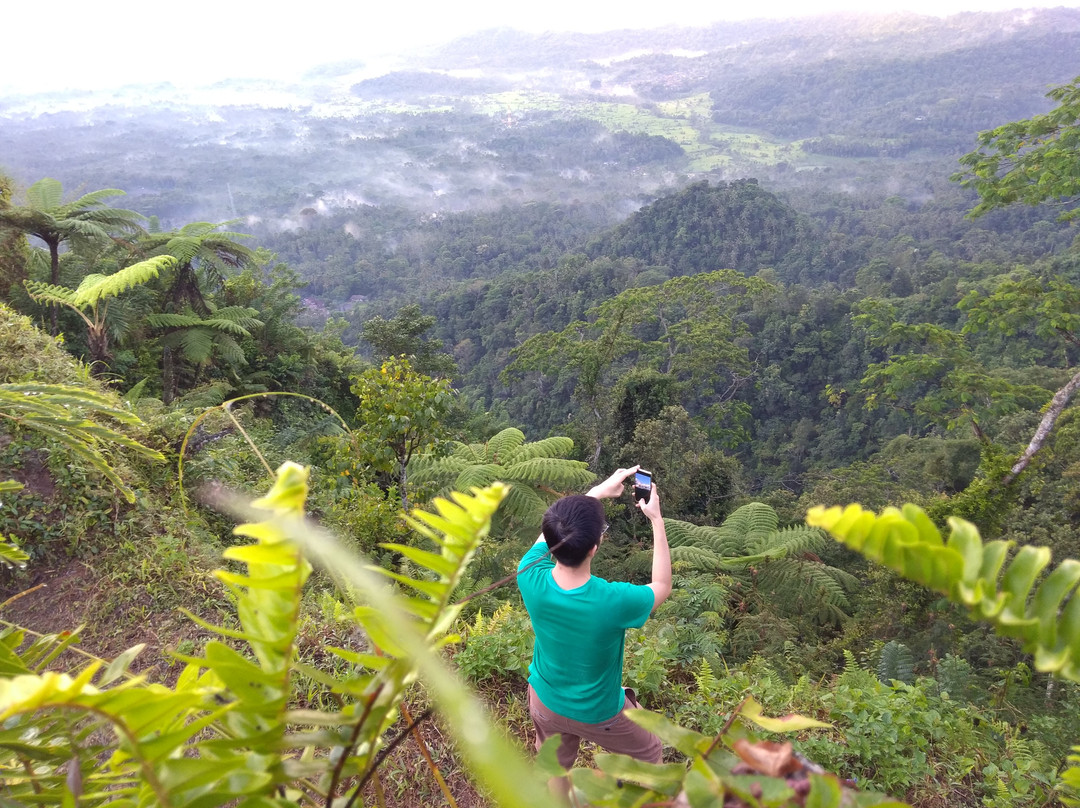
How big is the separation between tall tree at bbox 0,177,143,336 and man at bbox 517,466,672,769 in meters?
6.38

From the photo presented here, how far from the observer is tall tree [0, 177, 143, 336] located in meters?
5.79

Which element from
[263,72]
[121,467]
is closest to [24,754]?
[121,467]

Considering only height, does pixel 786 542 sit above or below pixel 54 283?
below

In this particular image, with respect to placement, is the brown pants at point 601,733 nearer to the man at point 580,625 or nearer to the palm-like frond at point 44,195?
the man at point 580,625

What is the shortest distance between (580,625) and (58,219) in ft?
22.5

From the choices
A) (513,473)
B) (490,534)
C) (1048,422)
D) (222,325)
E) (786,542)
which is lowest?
(786,542)

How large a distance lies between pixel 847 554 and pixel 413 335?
32.8 ft

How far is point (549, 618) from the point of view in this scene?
5.72ft

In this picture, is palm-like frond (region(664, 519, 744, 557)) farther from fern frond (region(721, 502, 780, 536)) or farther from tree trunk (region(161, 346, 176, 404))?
tree trunk (region(161, 346, 176, 404))

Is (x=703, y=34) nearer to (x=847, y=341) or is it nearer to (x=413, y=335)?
(x=847, y=341)

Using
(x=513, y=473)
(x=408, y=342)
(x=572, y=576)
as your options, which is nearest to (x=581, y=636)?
(x=572, y=576)

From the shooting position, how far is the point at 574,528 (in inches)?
66.3

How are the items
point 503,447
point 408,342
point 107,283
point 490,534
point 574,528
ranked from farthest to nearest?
point 408,342 → point 503,447 → point 490,534 → point 107,283 → point 574,528

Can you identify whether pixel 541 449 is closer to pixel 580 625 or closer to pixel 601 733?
pixel 601 733
